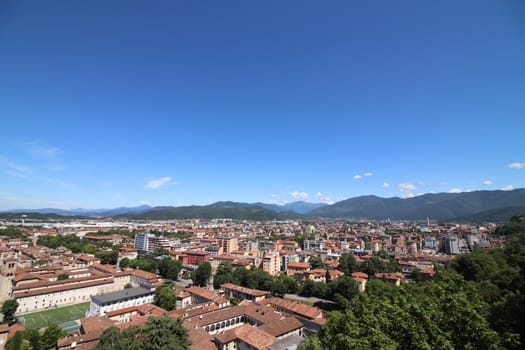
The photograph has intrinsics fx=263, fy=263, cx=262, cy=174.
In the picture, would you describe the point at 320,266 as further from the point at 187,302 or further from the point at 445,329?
the point at 445,329

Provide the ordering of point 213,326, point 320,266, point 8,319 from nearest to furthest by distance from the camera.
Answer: point 213,326, point 8,319, point 320,266

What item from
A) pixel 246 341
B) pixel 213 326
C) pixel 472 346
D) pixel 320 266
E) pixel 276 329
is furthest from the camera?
pixel 320 266

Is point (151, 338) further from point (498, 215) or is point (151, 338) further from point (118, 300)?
point (498, 215)

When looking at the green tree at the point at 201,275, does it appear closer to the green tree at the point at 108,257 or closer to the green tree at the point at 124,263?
the green tree at the point at 124,263

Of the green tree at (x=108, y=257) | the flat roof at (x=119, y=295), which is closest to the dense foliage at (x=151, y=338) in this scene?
the flat roof at (x=119, y=295)

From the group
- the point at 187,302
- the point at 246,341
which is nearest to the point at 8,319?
the point at 187,302
